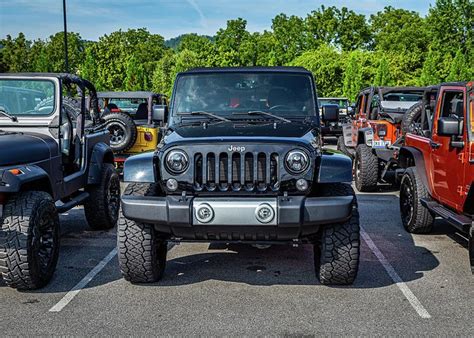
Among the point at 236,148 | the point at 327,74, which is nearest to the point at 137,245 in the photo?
the point at 236,148

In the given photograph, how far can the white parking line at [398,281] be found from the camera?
4.69 meters

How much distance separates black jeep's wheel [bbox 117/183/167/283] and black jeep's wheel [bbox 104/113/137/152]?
260 inches

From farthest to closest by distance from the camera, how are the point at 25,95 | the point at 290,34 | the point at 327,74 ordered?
the point at 290,34 < the point at 327,74 < the point at 25,95

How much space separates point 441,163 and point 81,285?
3952 mm

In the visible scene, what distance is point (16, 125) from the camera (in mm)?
6430

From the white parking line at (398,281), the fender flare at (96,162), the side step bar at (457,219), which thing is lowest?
the white parking line at (398,281)

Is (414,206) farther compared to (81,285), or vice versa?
(414,206)

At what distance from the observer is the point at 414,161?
7480 mm

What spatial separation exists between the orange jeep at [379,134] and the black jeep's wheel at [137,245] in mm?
5379

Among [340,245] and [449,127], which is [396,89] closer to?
[449,127]

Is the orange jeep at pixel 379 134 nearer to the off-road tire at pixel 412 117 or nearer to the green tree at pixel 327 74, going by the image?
the off-road tire at pixel 412 117

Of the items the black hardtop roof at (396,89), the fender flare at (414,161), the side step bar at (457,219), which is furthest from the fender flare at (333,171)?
the black hardtop roof at (396,89)

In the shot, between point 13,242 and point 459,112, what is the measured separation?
453 centimetres

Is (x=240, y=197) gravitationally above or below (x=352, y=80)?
below
